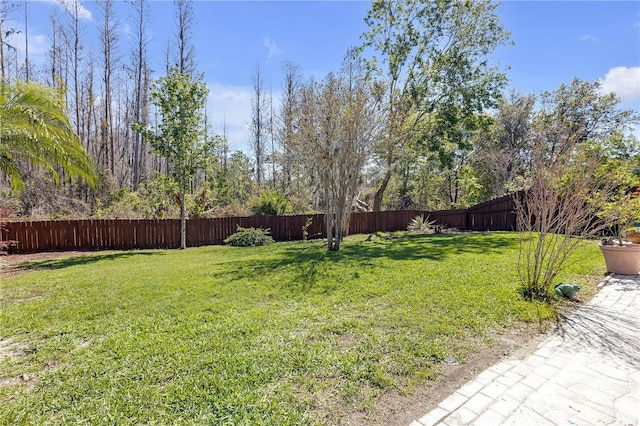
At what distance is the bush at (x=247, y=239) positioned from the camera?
1077cm

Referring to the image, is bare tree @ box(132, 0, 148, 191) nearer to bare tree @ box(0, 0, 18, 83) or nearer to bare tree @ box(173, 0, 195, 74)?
bare tree @ box(173, 0, 195, 74)

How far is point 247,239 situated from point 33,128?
→ 6.41 metres

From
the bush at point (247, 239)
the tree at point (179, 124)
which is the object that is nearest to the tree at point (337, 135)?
the bush at point (247, 239)

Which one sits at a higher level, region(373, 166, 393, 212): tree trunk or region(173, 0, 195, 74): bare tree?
region(173, 0, 195, 74): bare tree

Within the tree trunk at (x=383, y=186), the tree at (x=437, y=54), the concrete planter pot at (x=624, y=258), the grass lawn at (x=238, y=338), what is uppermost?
the tree at (x=437, y=54)

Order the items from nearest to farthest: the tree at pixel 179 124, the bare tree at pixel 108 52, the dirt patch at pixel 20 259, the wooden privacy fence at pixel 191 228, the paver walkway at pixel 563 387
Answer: the paver walkway at pixel 563 387, the dirt patch at pixel 20 259, the wooden privacy fence at pixel 191 228, the tree at pixel 179 124, the bare tree at pixel 108 52

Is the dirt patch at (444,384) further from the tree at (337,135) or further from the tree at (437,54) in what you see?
the tree at (437,54)

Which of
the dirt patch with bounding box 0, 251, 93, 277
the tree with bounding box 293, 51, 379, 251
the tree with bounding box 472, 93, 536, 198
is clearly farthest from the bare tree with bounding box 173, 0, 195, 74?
the tree with bounding box 472, 93, 536, 198

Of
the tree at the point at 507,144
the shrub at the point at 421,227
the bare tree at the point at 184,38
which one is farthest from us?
the tree at the point at 507,144

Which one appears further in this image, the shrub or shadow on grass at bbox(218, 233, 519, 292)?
the shrub

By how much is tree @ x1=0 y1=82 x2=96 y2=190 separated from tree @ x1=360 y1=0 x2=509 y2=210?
406 inches

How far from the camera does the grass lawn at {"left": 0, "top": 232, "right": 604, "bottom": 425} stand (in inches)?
77.7

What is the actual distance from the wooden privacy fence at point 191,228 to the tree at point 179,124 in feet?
5.62

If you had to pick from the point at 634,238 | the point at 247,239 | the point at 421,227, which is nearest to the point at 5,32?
the point at 247,239
